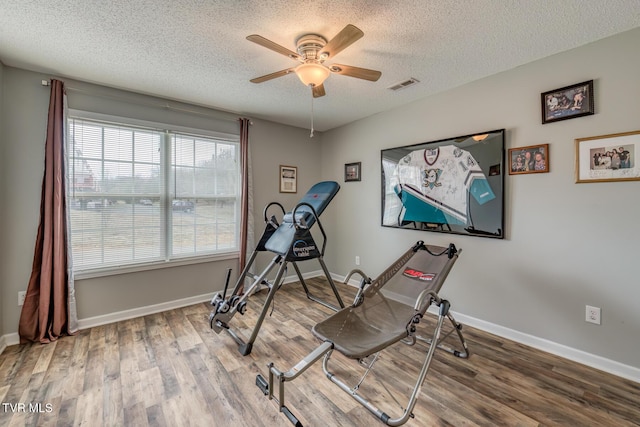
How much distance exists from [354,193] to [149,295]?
3.00m

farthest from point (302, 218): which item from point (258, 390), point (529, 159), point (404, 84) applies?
point (529, 159)

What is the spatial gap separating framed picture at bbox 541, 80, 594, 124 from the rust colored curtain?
173 inches

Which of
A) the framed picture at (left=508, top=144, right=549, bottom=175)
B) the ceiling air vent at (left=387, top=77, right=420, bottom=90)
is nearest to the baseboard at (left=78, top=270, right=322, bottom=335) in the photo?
the ceiling air vent at (left=387, top=77, right=420, bottom=90)

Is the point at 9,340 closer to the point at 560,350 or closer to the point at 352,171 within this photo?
the point at 352,171

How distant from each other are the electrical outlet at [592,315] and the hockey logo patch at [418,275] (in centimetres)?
118

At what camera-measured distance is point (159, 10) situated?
174cm

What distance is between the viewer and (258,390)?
1892 millimetres

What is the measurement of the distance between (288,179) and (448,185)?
2.35 m

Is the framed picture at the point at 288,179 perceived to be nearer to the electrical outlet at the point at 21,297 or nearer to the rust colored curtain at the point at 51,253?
the rust colored curtain at the point at 51,253

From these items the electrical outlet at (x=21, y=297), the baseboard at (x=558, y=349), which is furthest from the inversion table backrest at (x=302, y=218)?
the electrical outlet at (x=21, y=297)

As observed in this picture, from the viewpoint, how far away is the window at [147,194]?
2771 millimetres

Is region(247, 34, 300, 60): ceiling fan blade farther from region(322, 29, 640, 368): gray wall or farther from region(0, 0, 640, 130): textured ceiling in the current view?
region(322, 29, 640, 368): gray wall

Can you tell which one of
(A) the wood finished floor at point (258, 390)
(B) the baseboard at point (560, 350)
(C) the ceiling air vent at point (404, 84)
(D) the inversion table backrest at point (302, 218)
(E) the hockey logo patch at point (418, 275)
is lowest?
(A) the wood finished floor at point (258, 390)

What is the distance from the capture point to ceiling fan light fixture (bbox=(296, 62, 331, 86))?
196 cm
